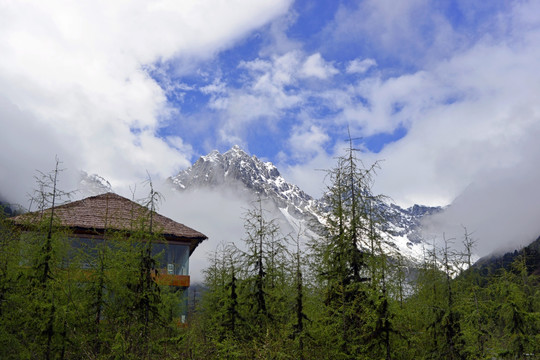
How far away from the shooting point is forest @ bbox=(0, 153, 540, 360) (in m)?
13.5

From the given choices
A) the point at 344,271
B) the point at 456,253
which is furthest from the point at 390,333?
the point at 456,253

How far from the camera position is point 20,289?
14695 mm

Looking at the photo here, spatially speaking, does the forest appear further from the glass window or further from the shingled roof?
the glass window

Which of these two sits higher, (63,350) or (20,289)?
(20,289)

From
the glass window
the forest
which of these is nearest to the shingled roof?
the glass window

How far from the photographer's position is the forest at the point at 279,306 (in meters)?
13.5

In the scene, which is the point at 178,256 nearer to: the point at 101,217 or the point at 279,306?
the point at 101,217

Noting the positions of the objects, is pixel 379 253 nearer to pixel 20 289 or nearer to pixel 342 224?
pixel 342 224

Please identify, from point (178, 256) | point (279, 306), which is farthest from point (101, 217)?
point (279, 306)

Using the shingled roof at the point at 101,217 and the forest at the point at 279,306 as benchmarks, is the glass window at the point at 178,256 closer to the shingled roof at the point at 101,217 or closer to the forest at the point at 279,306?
the shingled roof at the point at 101,217

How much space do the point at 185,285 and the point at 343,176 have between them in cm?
1848

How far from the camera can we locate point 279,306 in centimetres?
1762

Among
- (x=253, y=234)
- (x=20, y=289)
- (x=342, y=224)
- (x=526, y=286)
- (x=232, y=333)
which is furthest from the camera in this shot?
(x=526, y=286)

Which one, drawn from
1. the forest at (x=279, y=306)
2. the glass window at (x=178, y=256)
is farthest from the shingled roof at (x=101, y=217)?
the forest at (x=279, y=306)
